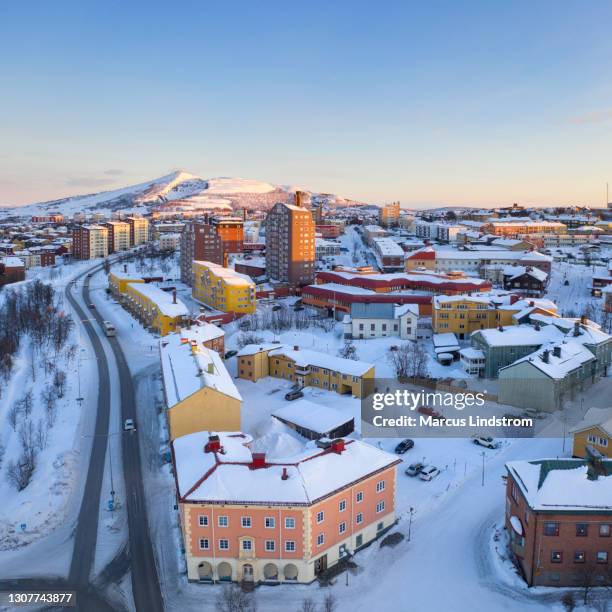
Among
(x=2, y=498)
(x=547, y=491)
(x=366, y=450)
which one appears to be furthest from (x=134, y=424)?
(x=547, y=491)

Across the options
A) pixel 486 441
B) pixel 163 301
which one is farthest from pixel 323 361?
pixel 163 301

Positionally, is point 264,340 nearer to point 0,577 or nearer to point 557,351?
point 557,351

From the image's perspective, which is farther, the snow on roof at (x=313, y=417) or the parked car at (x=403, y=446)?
the snow on roof at (x=313, y=417)

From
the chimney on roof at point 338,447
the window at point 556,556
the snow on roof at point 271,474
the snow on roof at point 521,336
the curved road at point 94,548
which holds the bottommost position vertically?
the curved road at point 94,548

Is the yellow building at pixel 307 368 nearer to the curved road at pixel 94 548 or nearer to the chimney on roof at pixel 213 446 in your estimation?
the curved road at pixel 94 548

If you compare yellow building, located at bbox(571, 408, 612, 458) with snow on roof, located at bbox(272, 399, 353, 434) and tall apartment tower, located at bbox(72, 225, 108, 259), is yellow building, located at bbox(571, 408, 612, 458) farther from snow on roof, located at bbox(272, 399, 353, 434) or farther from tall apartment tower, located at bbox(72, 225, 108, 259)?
tall apartment tower, located at bbox(72, 225, 108, 259)

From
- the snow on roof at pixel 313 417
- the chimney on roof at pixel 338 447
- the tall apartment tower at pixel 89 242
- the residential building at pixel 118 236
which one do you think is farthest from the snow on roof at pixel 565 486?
the residential building at pixel 118 236

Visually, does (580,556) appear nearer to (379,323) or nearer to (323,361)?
(323,361)
